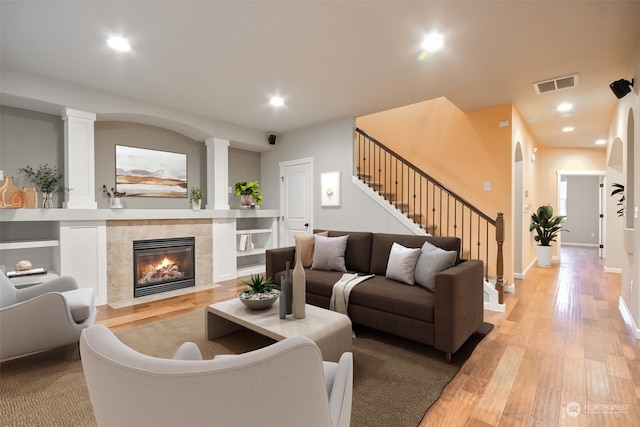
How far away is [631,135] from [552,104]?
4.20 ft

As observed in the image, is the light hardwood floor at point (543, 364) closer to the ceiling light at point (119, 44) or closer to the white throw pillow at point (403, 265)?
the white throw pillow at point (403, 265)

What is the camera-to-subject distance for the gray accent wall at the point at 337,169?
4.84 meters

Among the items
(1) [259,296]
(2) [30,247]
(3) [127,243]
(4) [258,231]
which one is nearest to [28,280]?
(2) [30,247]

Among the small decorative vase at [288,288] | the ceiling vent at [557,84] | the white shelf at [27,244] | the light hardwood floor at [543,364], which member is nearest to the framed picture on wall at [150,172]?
the white shelf at [27,244]

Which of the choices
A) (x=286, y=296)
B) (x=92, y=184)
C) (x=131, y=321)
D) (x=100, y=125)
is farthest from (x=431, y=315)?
(x=100, y=125)

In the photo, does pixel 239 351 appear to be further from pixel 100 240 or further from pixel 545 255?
pixel 545 255

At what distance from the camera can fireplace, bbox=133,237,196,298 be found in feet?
14.8

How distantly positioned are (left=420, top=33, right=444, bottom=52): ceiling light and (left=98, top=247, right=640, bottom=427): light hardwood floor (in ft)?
8.95

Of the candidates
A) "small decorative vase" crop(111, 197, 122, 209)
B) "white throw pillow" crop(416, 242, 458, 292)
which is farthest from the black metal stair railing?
"small decorative vase" crop(111, 197, 122, 209)

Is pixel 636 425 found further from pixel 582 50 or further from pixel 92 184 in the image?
pixel 92 184

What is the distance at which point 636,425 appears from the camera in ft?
5.70

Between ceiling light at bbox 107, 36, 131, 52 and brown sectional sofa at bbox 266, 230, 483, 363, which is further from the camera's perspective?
ceiling light at bbox 107, 36, 131, 52

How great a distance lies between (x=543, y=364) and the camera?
2.40 m

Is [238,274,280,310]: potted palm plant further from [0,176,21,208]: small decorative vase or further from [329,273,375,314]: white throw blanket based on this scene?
[0,176,21,208]: small decorative vase
